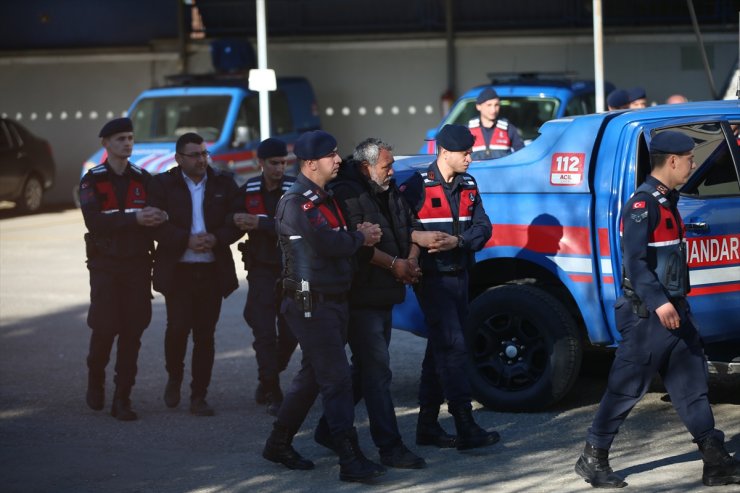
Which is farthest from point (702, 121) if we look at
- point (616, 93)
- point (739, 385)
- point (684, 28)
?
point (684, 28)

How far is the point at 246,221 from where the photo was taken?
8094mm

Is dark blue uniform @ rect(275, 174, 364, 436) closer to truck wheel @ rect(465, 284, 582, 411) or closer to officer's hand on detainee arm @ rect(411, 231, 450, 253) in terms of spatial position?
officer's hand on detainee arm @ rect(411, 231, 450, 253)

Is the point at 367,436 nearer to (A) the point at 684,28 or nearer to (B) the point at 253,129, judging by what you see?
(B) the point at 253,129

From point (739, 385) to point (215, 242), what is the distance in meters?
3.40

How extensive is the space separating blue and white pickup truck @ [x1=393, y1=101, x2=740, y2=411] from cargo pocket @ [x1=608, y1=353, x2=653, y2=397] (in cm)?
98

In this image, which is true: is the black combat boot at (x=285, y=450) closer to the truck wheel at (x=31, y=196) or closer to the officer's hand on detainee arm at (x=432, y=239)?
the officer's hand on detainee arm at (x=432, y=239)

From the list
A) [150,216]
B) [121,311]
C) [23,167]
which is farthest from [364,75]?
[150,216]

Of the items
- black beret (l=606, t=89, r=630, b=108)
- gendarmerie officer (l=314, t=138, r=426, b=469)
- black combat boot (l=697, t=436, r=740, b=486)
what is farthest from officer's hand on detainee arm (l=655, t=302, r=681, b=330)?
black beret (l=606, t=89, r=630, b=108)

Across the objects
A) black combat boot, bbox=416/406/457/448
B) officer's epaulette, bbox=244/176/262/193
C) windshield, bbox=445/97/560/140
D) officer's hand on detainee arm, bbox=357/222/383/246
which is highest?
windshield, bbox=445/97/560/140

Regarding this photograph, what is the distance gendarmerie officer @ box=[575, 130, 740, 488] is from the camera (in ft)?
20.4

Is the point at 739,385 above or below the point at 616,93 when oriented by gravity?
below

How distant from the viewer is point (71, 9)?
23.0 metres

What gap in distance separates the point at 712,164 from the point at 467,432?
6.76 ft

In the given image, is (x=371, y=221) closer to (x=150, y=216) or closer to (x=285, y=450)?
(x=285, y=450)
